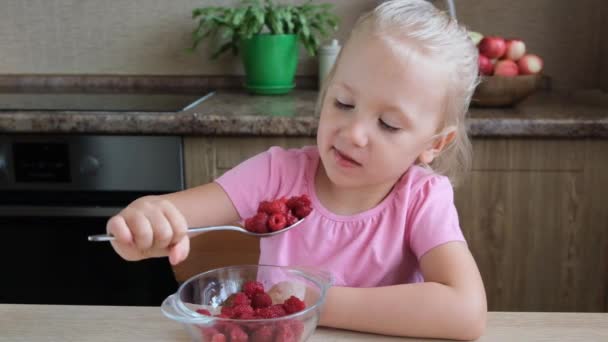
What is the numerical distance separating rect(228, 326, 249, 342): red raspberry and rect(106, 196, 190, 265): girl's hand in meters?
0.12

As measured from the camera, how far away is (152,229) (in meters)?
0.71

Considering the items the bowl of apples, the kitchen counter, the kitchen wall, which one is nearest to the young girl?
the kitchen counter

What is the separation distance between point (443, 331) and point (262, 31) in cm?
164

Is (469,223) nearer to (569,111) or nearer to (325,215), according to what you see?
(569,111)

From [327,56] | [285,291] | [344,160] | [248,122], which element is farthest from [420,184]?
[327,56]

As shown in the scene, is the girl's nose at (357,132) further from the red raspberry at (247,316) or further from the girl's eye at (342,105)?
the red raspberry at (247,316)

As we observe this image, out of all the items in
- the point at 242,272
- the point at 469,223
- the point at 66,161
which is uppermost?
the point at 242,272

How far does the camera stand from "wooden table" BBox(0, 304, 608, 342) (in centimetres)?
77

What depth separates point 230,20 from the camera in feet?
6.86

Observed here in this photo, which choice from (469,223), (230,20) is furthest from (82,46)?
(469,223)

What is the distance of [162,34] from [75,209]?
0.83 metres

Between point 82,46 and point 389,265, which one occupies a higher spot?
point 82,46

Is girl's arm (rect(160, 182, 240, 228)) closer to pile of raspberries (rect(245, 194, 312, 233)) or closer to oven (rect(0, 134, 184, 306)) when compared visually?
pile of raspberries (rect(245, 194, 312, 233))

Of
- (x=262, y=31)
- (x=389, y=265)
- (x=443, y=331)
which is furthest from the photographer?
(x=262, y=31)
